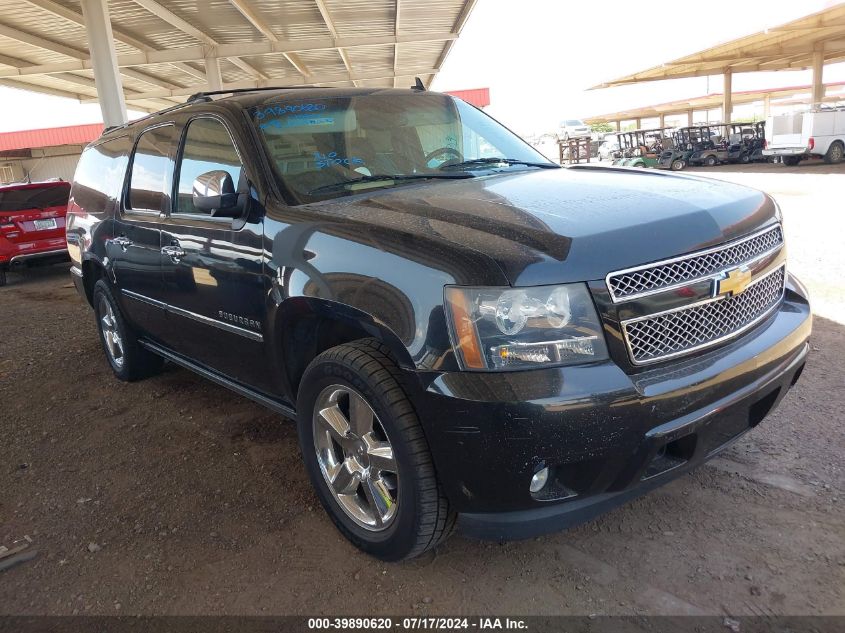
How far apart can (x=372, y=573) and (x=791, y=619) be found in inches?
56.9

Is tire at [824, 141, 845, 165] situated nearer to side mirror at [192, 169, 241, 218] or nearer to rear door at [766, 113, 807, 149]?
rear door at [766, 113, 807, 149]

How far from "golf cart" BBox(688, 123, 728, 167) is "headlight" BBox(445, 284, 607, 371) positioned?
2928 centimetres

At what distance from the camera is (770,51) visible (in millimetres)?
31750

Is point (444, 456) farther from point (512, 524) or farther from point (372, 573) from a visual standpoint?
point (372, 573)

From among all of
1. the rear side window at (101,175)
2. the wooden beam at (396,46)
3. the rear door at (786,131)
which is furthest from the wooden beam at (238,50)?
the rear side window at (101,175)

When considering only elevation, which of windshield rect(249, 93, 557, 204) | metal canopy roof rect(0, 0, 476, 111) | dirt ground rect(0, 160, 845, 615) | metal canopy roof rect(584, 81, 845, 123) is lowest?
dirt ground rect(0, 160, 845, 615)

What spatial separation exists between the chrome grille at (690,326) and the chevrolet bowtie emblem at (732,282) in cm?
3

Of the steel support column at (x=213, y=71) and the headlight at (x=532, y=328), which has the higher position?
A: the steel support column at (x=213, y=71)

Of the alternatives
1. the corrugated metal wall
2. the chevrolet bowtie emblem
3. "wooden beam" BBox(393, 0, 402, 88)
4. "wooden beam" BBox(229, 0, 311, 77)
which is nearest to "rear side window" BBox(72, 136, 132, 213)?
the chevrolet bowtie emblem

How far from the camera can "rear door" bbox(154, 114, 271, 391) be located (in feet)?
9.80

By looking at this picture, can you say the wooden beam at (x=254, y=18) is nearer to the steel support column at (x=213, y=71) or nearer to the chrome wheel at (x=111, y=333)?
the steel support column at (x=213, y=71)

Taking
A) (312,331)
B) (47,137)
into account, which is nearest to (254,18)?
(312,331)

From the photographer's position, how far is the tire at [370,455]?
2256mm

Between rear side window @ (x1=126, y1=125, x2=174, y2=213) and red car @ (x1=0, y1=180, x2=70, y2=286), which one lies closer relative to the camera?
rear side window @ (x1=126, y1=125, x2=174, y2=213)
